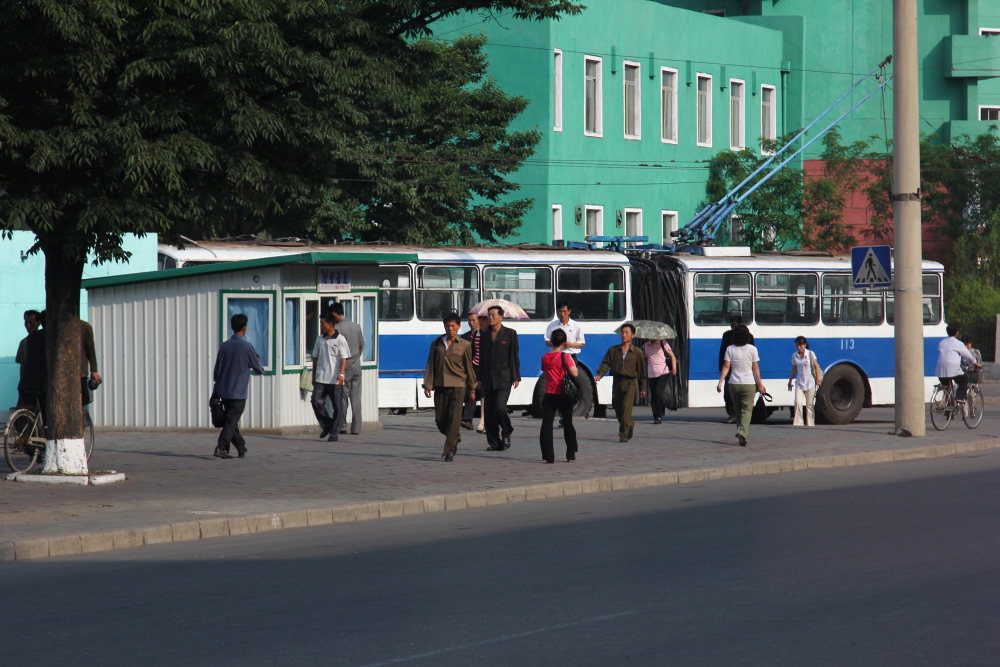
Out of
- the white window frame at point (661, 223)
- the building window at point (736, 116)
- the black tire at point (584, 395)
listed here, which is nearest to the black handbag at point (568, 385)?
the black tire at point (584, 395)

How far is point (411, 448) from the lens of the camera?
17422mm

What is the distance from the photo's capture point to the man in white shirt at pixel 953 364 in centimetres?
2150

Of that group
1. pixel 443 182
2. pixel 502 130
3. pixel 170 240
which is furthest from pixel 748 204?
pixel 170 240

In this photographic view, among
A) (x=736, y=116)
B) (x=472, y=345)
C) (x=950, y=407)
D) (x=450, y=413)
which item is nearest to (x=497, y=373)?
(x=450, y=413)

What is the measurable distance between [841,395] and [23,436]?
14871 millimetres

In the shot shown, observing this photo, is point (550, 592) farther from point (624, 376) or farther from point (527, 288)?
point (527, 288)

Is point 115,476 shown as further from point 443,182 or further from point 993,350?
point 993,350

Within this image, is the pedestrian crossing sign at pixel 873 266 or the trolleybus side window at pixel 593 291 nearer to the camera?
the pedestrian crossing sign at pixel 873 266

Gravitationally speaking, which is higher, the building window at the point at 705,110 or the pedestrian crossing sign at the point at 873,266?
the building window at the point at 705,110

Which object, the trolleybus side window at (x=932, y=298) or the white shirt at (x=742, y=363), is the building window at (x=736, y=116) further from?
the white shirt at (x=742, y=363)

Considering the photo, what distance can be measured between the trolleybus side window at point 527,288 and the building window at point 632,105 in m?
18.2

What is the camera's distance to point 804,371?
21766mm

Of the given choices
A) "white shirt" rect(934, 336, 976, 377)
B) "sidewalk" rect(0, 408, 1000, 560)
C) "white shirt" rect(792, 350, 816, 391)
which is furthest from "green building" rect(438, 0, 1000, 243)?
"sidewalk" rect(0, 408, 1000, 560)

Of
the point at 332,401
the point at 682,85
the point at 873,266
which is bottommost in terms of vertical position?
the point at 332,401
